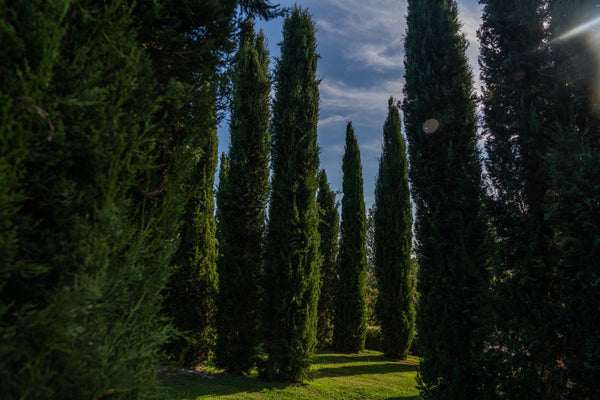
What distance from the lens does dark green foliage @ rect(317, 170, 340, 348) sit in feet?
52.5

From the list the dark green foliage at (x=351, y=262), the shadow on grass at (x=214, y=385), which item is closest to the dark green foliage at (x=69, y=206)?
the shadow on grass at (x=214, y=385)

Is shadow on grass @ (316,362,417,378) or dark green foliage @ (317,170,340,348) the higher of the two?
dark green foliage @ (317,170,340,348)

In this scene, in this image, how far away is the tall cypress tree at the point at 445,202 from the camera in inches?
252

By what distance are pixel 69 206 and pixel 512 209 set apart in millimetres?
6159

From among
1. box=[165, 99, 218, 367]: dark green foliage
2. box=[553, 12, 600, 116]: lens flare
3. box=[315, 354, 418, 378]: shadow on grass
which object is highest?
box=[553, 12, 600, 116]: lens flare

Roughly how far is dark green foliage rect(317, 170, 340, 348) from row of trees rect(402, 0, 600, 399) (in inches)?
337

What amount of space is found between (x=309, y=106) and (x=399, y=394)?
837 centimetres

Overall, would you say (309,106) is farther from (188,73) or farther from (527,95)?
(188,73)

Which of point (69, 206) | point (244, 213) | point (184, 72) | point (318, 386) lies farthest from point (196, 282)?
point (69, 206)

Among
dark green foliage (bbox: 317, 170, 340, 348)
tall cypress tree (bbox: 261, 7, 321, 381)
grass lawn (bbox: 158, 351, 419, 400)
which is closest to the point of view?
grass lawn (bbox: 158, 351, 419, 400)

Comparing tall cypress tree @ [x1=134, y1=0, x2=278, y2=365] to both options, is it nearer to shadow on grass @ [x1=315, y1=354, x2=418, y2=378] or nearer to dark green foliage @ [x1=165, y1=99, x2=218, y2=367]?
dark green foliage @ [x1=165, y1=99, x2=218, y2=367]

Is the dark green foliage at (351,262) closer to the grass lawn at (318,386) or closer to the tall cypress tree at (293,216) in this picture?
the grass lawn at (318,386)

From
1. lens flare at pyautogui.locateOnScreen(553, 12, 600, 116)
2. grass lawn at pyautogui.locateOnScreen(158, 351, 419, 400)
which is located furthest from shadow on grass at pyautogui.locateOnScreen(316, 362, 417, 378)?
lens flare at pyautogui.locateOnScreen(553, 12, 600, 116)

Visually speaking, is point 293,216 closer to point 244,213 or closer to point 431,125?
point 244,213
